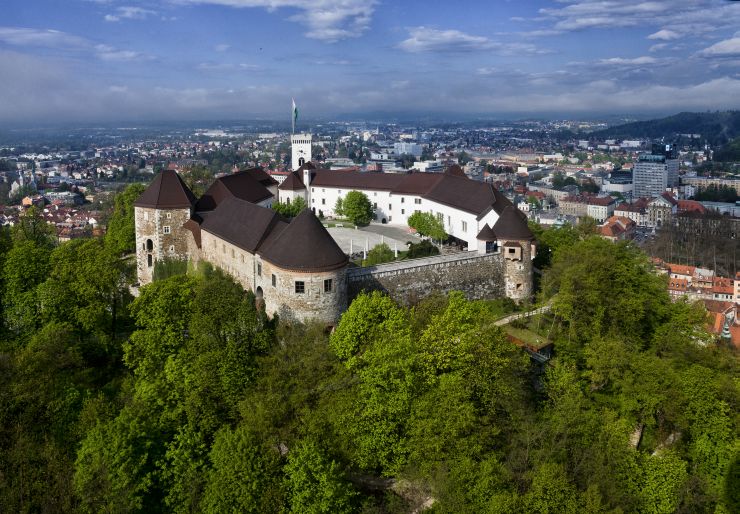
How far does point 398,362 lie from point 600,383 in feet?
37.1

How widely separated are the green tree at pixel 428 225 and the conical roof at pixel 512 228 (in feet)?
37.1

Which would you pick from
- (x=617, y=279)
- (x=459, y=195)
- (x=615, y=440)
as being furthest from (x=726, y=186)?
(x=615, y=440)

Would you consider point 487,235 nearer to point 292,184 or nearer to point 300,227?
point 300,227

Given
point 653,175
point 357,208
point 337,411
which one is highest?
point 357,208

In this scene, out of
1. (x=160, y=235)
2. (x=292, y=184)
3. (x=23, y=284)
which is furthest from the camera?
(x=292, y=184)

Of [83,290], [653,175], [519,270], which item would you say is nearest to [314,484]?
[83,290]

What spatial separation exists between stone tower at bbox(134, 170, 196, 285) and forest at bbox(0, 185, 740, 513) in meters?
9.05

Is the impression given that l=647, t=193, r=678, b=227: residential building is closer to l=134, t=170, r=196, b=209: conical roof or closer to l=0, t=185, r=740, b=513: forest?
l=0, t=185, r=740, b=513: forest

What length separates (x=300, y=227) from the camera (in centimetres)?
3069

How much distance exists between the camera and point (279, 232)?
33.5 m

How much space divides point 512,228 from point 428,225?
13117mm

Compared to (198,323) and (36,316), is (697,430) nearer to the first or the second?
(198,323)

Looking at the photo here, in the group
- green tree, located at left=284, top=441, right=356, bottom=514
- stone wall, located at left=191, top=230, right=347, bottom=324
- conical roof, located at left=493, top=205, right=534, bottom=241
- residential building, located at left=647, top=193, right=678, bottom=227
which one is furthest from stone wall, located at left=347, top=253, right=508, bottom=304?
residential building, located at left=647, top=193, right=678, bottom=227

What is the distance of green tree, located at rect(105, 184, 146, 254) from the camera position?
162ft
